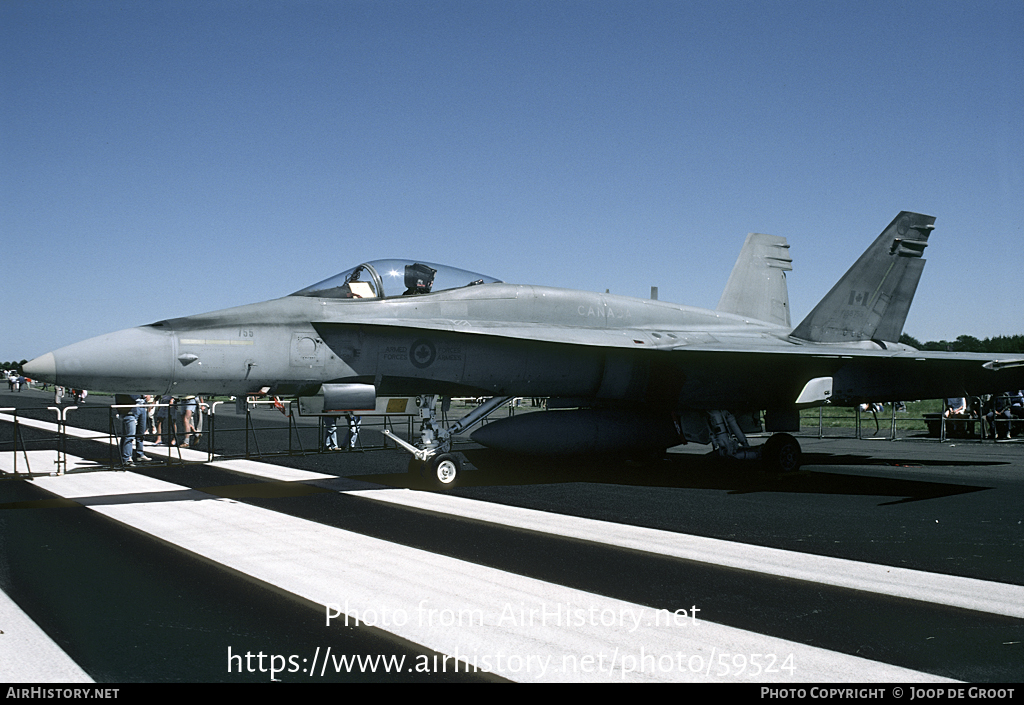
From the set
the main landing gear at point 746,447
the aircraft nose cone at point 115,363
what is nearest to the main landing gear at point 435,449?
the aircraft nose cone at point 115,363

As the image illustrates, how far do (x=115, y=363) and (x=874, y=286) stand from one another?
11396 millimetres

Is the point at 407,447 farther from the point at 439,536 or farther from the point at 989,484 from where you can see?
the point at 989,484

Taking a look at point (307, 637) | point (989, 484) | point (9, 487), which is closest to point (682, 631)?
point (307, 637)

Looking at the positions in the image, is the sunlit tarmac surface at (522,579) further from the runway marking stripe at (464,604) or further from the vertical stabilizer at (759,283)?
the vertical stabilizer at (759,283)

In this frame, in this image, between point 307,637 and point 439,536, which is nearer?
point 307,637

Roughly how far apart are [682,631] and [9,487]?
9151 mm

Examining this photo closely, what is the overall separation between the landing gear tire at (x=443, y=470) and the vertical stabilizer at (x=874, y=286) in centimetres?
643

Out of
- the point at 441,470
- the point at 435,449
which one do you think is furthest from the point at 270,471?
the point at 441,470

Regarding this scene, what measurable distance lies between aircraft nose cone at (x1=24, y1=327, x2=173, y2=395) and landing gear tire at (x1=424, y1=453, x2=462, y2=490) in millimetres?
3266

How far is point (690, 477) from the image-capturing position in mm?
10812

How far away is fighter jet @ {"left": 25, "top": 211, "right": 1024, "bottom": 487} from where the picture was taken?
7480 millimetres

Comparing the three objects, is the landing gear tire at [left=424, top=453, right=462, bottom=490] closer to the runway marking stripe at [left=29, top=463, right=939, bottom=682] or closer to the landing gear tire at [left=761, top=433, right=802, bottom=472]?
the runway marking stripe at [left=29, top=463, right=939, bottom=682]

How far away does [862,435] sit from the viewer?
19953 millimetres

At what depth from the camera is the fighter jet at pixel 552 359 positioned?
7480 millimetres
